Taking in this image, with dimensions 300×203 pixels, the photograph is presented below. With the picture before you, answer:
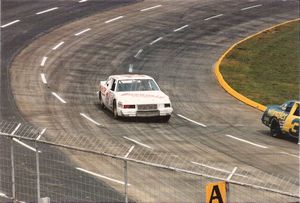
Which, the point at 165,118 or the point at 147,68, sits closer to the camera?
the point at 165,118

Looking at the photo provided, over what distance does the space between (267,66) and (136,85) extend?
487 inches

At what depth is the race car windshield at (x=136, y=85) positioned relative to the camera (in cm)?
2805

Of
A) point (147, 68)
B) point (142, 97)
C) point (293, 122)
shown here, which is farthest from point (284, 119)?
point (147, 68)

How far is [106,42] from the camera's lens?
42.7 m

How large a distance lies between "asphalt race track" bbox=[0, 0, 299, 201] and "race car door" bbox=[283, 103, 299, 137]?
45cm

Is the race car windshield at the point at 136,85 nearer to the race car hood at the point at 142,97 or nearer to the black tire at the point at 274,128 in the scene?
the race car hood at the point at 142,97

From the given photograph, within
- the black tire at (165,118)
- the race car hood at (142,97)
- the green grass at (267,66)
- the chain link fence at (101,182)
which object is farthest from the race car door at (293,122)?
the chain link fence at (101,182)

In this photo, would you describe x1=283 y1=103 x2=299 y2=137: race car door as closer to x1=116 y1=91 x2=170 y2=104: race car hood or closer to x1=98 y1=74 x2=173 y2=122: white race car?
x1=98 y1=74 x2=173 y2=122: white race car

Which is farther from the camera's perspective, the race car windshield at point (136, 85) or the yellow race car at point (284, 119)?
the race car windshield at point (136, 85)

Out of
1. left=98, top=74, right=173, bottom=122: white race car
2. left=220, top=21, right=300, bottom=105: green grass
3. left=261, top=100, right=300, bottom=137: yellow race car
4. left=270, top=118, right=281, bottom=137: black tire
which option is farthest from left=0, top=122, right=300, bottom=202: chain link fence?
left=220, top=21, right=300, bottom=105: green grass

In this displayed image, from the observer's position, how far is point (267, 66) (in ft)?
127

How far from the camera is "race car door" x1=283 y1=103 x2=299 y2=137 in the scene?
2445 cm

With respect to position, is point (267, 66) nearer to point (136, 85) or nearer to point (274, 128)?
point (136, 85)

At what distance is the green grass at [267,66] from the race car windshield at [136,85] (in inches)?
226
